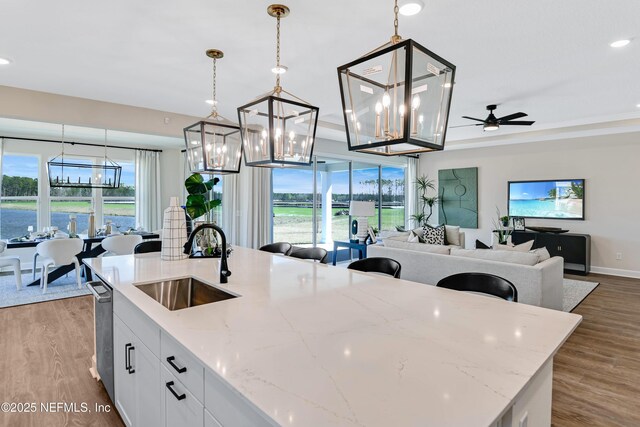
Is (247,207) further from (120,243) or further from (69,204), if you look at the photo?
(69,204)

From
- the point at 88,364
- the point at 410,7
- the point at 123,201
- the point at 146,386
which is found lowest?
the point at 88,364

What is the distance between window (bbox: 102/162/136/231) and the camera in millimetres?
7883

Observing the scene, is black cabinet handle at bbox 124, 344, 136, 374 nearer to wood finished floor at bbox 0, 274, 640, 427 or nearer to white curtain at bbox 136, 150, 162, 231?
wood finished floor at bbox 0, 274, 640, 427

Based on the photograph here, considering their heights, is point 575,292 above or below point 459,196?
below

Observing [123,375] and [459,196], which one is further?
[459,196]

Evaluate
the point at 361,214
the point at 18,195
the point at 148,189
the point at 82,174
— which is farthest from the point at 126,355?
the point at 148,189

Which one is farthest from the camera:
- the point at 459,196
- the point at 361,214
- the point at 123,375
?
the point at 459,196

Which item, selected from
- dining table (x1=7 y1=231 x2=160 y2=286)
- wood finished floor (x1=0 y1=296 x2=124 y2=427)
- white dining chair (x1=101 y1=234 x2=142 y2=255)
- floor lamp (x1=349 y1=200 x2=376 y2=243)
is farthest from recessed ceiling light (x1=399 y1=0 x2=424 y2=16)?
dining table (x1=7 y1=231 x2=160 y2=286)

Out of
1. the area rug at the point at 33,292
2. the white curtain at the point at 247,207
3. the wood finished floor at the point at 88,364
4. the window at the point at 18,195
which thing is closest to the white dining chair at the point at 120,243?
the area rug at the point at 33,292

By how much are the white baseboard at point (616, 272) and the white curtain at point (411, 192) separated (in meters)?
3.90

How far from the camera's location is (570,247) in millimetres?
6434

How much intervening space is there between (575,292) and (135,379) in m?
5.68

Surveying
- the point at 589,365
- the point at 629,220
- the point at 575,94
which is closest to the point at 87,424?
the point at 589,365

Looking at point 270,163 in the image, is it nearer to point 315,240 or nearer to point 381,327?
point 381,327
